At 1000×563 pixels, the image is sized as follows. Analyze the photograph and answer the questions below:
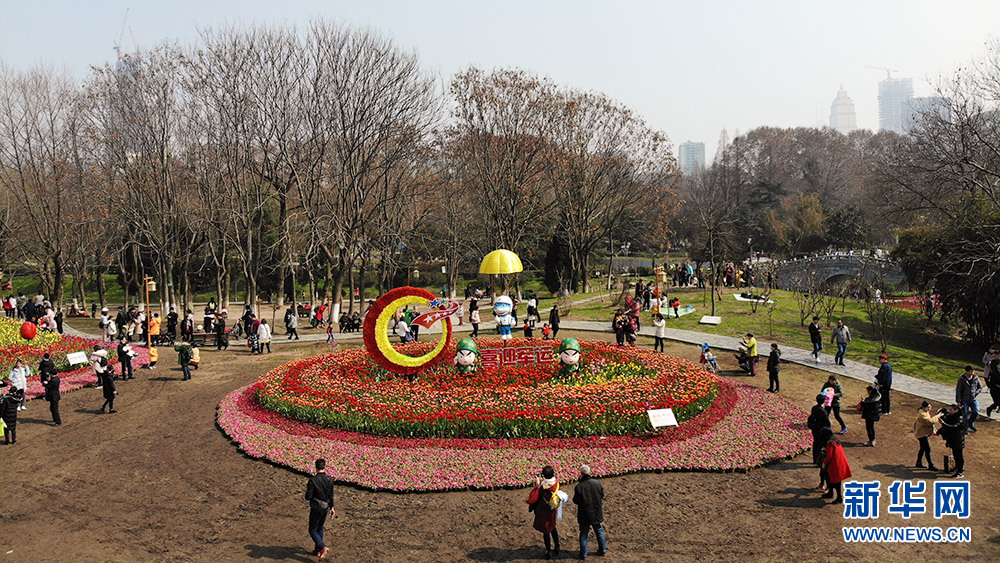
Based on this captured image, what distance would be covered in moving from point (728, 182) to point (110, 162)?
7773cm

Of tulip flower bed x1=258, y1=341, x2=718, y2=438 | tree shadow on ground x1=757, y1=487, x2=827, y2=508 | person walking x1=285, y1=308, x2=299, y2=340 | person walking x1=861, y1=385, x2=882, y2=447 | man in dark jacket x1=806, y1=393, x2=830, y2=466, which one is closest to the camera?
tree shadow on ground x1=757, y1=487, x2=827, y2=508

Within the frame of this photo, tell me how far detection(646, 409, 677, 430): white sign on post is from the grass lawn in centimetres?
1039

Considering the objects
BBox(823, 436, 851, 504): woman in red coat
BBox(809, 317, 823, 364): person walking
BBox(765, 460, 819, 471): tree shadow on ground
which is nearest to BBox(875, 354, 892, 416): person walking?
BBox(765, 460, 819, 471): tree shadow on ground

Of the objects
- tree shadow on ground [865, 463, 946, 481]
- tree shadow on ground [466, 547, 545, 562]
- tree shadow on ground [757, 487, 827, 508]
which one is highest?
tree shadow on ground [865, 463, 946, 481]

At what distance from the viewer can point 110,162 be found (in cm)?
3459

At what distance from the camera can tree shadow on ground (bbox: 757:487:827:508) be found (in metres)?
11.3

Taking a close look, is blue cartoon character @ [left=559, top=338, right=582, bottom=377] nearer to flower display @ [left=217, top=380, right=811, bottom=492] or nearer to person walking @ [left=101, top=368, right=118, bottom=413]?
flower display @ [left=217, top=380, right=811, bottom=492]

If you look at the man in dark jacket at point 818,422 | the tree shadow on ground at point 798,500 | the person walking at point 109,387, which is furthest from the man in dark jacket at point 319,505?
the person walking at point 109,387

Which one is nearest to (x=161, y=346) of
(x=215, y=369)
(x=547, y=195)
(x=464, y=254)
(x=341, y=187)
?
(x=215, y=369)

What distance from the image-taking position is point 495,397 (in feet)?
53.2

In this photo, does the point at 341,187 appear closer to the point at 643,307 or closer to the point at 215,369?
the point at 215,369

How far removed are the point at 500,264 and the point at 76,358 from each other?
51.5ft

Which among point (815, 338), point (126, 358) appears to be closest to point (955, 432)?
point (815, 338)

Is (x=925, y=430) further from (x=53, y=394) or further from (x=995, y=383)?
(x=53, y=394)
